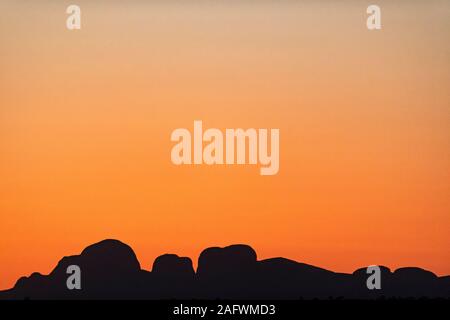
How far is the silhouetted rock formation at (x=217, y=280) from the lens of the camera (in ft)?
12.9

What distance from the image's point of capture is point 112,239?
3918 mm

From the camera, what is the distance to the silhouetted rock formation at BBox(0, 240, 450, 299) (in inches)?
155

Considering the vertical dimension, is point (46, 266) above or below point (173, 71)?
below

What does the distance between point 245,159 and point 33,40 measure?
67.7 inches

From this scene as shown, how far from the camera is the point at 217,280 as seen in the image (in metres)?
3.96

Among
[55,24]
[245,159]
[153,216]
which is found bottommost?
[153,216]

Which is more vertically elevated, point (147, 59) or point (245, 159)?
point (147, 59)

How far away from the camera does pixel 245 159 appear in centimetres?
398

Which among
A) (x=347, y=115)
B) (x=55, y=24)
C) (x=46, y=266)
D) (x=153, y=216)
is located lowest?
(x=46, y=266)

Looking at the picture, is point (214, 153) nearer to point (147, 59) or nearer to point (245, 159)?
point (245, 159)

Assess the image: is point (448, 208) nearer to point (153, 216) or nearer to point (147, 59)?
point (153, 216)
